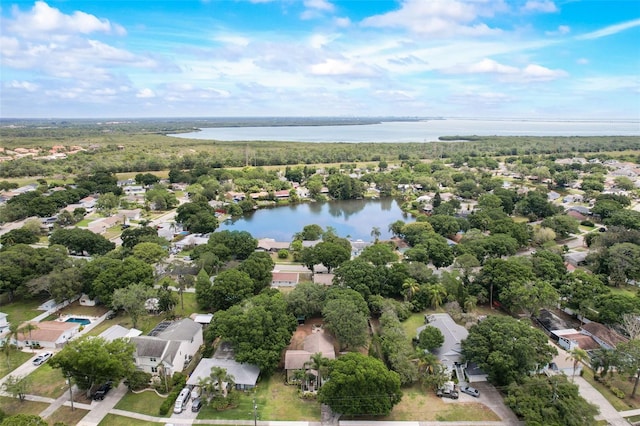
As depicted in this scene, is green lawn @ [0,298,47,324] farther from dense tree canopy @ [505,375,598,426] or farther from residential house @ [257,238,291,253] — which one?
dense tree canopy @ [505,375,598,426]

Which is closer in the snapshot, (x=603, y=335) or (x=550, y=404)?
(x=550, y=404)

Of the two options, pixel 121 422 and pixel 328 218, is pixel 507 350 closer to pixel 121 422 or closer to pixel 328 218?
pixel 121 422

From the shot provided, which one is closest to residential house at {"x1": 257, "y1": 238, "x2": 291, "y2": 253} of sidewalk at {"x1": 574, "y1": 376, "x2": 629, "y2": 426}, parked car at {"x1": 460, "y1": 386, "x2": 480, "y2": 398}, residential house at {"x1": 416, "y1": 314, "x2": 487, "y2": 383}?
residential house at {"x1": 416, "y1": 314, "x2": 487, "y2": 383}

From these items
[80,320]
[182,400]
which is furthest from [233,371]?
[80,320]

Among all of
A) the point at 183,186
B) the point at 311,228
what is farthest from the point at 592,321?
the point at 183,186

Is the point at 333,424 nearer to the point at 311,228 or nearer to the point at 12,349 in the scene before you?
the point at 12,349

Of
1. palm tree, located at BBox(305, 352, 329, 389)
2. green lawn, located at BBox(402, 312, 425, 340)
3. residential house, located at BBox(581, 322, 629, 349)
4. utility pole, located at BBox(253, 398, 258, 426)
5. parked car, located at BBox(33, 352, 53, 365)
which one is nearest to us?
utility pole, located at BBox(253, 398, 258, 426)
